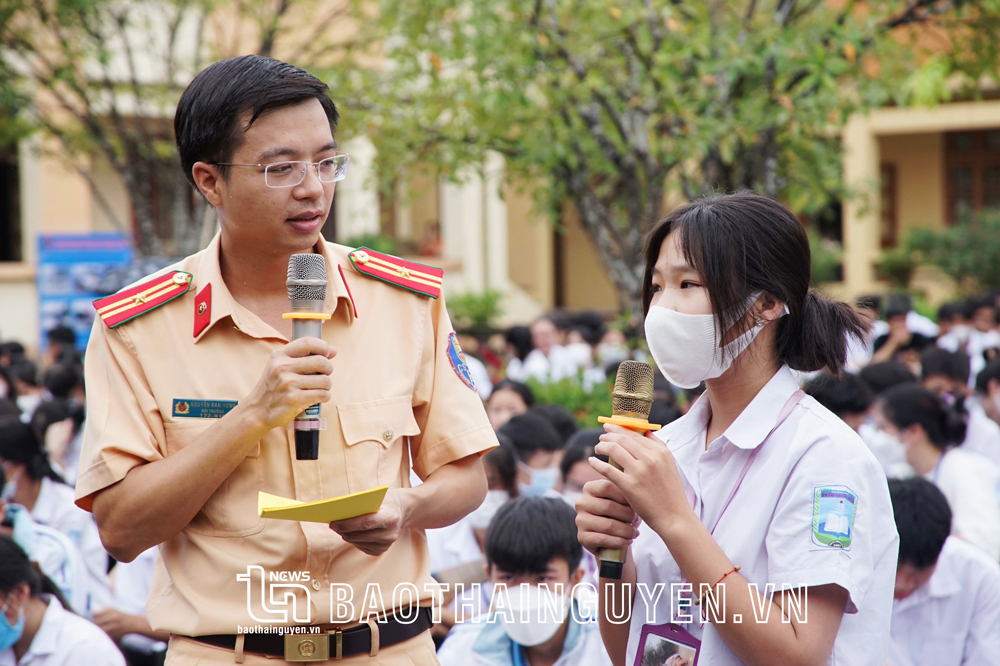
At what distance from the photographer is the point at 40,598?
3.54m

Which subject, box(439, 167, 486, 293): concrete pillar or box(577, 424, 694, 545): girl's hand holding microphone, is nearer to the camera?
box(577, 424, 694, 545): girl's hand holding microphone

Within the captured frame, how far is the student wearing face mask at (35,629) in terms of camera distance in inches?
134

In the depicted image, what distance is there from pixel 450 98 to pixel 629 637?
559 cm

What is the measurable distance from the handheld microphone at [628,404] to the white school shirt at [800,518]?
19 cm

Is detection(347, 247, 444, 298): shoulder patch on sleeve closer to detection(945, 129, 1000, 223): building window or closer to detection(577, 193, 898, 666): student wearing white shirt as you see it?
detection(577, 193, 898, 666): student wearing white shirt

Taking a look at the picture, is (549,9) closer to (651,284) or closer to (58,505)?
(58,505)

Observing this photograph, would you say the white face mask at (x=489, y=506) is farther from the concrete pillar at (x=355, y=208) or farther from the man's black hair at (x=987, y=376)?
the concrete pillar at (x=355, y=208)

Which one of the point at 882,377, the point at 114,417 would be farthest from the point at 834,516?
the point at 882,377

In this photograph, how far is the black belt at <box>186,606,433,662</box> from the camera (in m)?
1.99

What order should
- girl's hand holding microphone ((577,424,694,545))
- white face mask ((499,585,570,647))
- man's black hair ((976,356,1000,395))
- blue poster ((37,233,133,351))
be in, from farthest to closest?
blue poster ((37,233,133,351))
man's black hair ((976,356,1000,395))
white face mask ((499,585,570,647))
girl's hand holding microphone ((577,424,694,545))

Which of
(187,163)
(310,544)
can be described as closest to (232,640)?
(310,544)

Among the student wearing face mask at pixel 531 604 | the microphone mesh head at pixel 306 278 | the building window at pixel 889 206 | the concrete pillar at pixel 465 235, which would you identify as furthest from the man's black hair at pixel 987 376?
the building window at pixel 889 206

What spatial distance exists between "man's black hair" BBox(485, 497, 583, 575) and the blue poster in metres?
7.93

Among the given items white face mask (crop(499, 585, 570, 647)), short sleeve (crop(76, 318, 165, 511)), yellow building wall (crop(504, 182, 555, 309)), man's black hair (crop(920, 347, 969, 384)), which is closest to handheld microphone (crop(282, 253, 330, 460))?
short sleeve (crop(76, 318, 165, 511))
